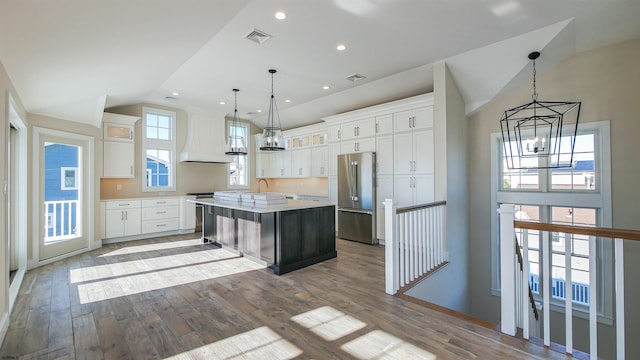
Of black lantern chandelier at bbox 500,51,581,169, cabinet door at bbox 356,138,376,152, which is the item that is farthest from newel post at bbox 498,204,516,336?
cabinet door at bbox 356,138,376,152

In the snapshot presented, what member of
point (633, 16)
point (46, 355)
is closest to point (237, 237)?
point (46, 355)

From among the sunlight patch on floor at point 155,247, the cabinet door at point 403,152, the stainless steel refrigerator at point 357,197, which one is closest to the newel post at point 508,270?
the cabinet door at point 403,152

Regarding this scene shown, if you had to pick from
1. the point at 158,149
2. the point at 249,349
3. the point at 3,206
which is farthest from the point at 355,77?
the point at 158,149

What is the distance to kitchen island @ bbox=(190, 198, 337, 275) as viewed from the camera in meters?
3.95

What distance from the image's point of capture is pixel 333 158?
6.41m

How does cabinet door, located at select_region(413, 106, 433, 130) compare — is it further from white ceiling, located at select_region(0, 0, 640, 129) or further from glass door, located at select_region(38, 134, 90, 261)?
glass door, located at select_region(38, 134, 90, 261)

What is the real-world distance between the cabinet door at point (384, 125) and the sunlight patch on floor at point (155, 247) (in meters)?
4.13

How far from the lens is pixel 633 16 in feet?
11.1

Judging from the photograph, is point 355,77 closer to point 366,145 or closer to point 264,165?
point 366,145

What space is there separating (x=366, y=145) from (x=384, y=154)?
1.50 feet

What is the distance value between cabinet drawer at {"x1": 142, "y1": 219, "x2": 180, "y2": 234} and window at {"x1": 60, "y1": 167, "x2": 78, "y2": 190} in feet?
4.82

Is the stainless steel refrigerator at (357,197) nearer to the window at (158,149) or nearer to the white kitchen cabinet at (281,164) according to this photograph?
the white kitchen cabinet at (281,164)

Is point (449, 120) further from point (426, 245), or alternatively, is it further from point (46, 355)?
point (46, 355)

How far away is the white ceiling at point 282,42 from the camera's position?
2523 mm
